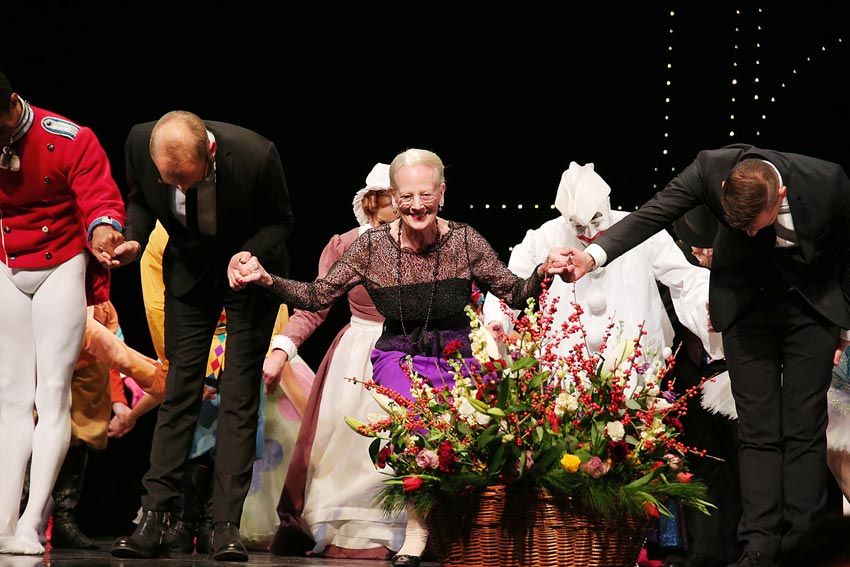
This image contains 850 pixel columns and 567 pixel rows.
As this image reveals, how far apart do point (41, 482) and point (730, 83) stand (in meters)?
3.62

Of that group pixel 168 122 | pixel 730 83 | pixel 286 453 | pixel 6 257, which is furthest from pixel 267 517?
pixel 730 83

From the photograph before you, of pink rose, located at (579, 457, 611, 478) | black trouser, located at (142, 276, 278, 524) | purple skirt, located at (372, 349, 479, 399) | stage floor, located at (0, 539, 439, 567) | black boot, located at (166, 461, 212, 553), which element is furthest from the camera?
black boot, located at (166, 461, 212, 553)

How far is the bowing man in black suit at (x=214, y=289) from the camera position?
135 inches

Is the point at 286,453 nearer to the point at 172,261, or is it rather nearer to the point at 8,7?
Result: the point at 172,261

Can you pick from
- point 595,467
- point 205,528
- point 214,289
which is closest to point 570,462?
point 595,467

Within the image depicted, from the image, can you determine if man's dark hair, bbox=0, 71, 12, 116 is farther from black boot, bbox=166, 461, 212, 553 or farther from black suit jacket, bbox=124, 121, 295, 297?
black boot, bbox=166, 461, 212, 553

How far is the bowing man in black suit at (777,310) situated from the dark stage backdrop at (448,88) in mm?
2065

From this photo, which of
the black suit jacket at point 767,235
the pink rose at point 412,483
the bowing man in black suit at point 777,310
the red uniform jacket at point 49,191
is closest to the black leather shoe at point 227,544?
the pink rose at point 412,483

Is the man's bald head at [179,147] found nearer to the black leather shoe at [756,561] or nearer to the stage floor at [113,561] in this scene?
the stage floor at [113,561]

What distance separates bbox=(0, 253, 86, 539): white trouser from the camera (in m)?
3.60

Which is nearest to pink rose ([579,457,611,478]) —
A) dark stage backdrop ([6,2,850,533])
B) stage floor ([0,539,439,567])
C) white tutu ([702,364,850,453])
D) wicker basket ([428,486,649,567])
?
wicker basket ([428,486,649,567])

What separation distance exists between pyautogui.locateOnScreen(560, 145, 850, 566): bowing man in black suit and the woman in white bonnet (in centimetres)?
128

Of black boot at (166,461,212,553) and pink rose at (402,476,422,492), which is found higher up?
pink rose at (402,476,422,492)

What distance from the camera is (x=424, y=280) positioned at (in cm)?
363
